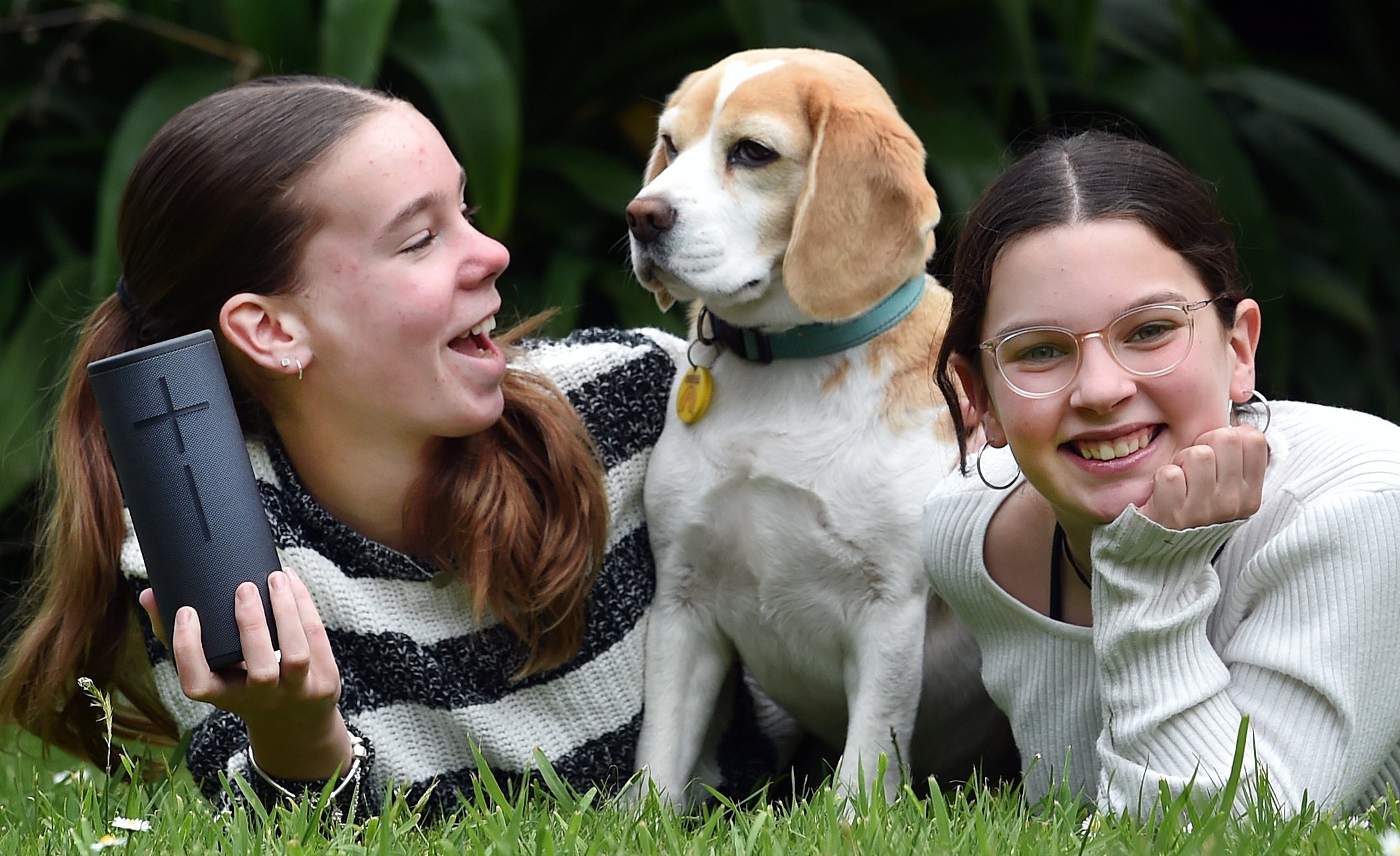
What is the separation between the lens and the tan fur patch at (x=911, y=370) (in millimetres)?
2521

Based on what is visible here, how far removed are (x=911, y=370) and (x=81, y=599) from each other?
55.6 inches

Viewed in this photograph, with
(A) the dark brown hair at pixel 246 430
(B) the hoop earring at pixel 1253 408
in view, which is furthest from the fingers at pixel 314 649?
(B) the hoop earring at pixel 1253 408

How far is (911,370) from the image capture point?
2.55m

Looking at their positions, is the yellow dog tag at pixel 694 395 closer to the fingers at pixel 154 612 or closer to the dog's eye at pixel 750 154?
the dog's eye at pixel 750 154

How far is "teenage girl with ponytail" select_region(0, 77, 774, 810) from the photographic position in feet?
7.82

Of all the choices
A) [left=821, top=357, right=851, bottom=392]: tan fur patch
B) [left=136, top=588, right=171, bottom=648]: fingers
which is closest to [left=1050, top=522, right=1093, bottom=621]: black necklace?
[left=821, top=357, right=851, bottom=392]: tan fur patch

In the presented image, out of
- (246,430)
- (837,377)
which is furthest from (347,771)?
(837,377)

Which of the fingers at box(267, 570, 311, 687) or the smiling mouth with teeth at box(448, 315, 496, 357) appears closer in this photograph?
the fingers at box(267, 570, 311, 687)

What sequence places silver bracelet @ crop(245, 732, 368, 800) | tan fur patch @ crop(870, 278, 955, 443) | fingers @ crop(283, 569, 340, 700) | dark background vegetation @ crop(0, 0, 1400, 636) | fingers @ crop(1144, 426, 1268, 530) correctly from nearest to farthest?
1. fingers @ crop(1144, 426, 1268, 530)
2. fingers @ crop(283, 569, 340, 700)
3. silver bracelet @ crop(245, 732, 368, 800)
4. tan fur patch @ crop(870, 278, 955, 443)
5. dark background vegetation @ crop(0, 0, 1400, 636)

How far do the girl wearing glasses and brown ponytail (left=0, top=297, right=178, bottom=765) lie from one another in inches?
55.5

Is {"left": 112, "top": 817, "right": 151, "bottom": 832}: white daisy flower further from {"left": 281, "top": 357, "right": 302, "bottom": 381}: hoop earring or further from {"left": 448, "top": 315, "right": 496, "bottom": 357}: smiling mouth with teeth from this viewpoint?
{"left": 448, "top": 315, "right": 496, "bottom": 357}: smiling mouth with teeth

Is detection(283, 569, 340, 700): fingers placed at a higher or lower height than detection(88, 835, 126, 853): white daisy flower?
higher

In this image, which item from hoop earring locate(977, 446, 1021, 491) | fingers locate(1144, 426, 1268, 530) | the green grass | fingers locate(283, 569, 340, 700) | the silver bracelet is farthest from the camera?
hoop earring locate(977, 446, 1021, 491)

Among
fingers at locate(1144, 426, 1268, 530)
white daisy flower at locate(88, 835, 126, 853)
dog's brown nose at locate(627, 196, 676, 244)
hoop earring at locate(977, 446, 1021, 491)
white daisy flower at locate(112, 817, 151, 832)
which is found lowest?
white daisy flower at locate(112, 817, 151, 832)
